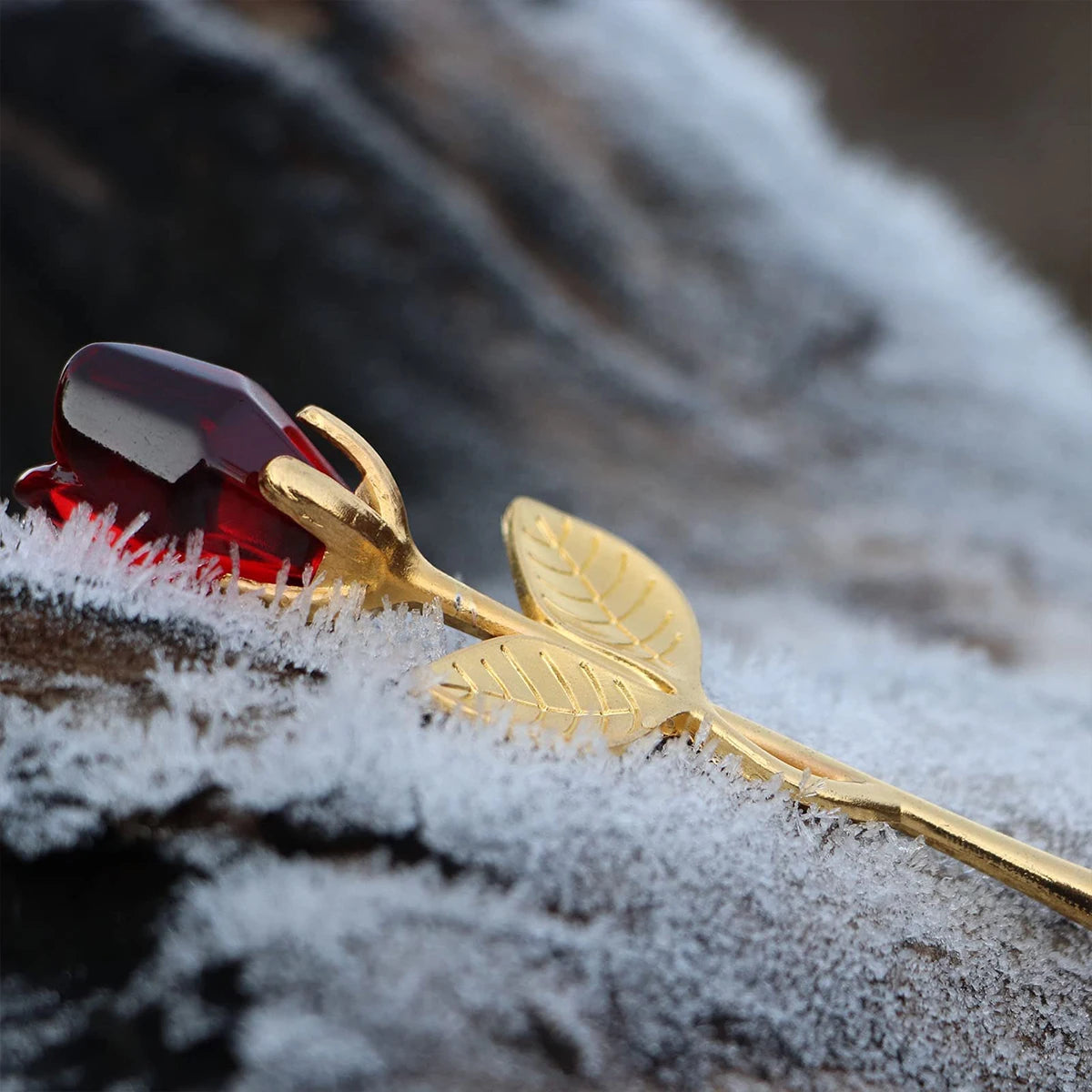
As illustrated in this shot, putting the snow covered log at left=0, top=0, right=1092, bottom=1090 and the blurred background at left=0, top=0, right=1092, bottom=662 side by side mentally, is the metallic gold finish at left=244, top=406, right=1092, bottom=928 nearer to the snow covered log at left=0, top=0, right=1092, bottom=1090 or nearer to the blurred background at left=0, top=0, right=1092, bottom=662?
the snow covered log at left=0, top=0, right=1092, bottom=1090

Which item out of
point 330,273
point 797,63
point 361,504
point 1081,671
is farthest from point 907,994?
point 797,63

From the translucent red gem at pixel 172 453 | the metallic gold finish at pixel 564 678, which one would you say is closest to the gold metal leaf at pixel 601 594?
the metallic gold finish at pixel 564 678

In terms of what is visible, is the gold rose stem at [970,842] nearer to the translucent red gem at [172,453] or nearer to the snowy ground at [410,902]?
the snowy ground at [410,902]

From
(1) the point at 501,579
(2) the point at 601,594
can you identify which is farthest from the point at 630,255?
(2) the point at 601,594

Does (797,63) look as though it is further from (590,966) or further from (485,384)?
(590,966)

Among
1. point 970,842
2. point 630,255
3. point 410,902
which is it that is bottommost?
point 410,902

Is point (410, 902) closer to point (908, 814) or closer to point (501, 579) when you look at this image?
point (908, 814)

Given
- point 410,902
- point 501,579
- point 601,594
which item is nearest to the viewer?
point 410,902
